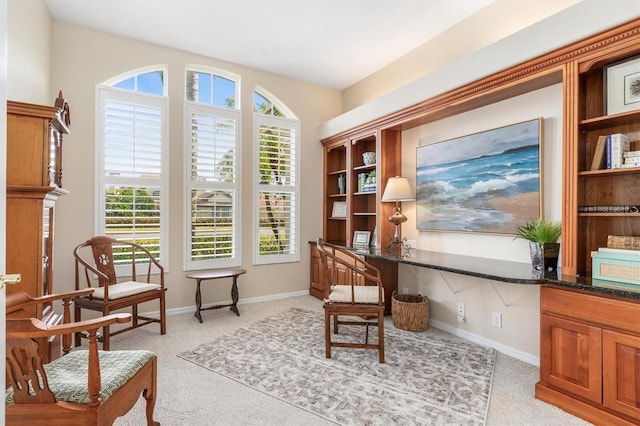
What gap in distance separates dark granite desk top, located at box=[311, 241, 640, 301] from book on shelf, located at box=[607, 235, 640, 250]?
235 millimetres

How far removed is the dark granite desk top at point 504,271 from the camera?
183cm

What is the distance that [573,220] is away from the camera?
219cm

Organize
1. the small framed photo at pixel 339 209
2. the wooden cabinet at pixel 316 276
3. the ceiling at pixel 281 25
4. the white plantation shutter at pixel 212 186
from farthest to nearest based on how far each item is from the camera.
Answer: the small framed photo at pixel 339 209, the wooden cabinet at pixel 316 276, the white plantation shutter at pixel 212 186, the ceiling at pixel 281 25

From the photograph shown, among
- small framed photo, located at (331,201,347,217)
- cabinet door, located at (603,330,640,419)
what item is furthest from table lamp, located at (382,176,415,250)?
cabinet door, located at (603,330,640,419)

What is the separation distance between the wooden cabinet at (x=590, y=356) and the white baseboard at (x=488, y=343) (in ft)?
1.98

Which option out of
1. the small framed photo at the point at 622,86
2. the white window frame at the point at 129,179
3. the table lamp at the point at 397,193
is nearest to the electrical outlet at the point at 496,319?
the table lamp at the point at 397,193

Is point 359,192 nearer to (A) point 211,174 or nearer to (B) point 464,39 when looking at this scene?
(A) point 211,174

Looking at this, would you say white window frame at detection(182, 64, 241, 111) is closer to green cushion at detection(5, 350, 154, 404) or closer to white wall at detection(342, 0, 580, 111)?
white wall at detection(342, 0, 580, 111)

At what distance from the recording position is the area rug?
202 cm

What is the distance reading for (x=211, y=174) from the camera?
4141 mm

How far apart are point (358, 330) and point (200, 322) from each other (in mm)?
1716

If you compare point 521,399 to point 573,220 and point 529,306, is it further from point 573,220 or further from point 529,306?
point 573,220

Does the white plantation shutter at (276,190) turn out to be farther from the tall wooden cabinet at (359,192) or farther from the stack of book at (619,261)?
the stack of book at (619,261)

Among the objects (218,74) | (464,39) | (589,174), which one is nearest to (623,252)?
(589,174)
